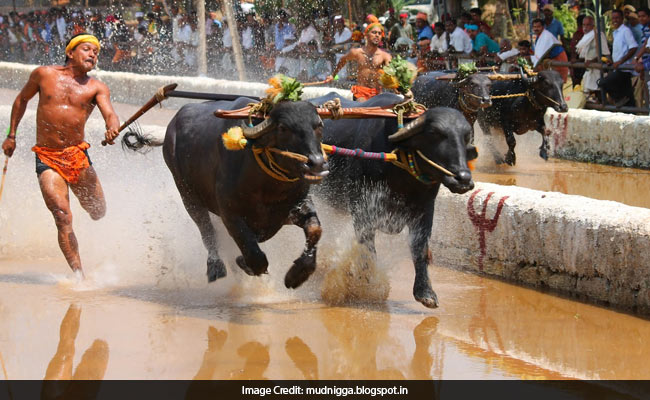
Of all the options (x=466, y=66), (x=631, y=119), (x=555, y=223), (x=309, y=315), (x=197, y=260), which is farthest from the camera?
(x=631, y=119)

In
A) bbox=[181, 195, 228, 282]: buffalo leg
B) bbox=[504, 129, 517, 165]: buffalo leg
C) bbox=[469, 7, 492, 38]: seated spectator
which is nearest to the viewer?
bbox=[181, 195, 228, 282]: buffalo leg

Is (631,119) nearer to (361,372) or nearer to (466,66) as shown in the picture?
(466,66)

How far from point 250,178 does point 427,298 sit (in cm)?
138

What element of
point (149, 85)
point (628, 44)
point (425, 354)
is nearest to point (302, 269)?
point (425, 354)

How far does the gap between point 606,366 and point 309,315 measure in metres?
1.91

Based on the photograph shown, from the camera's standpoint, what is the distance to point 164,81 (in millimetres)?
20219

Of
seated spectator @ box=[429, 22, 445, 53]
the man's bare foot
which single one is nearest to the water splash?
the man's bare foot

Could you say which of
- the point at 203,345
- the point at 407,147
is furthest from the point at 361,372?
the point at 407,147

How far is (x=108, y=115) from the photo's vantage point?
276 inches

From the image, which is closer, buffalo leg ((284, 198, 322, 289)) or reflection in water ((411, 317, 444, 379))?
reflection in water ((411, 317, 444, 379))

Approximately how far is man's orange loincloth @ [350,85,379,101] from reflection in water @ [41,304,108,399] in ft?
16.3

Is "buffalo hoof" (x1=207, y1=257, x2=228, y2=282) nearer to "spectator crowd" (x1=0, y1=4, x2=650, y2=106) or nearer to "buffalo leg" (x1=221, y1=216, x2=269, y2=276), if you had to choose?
"buffalo leg" (x1=221, y1=216, x2=269, y2=276)

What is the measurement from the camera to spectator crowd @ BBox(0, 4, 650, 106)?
13898mm

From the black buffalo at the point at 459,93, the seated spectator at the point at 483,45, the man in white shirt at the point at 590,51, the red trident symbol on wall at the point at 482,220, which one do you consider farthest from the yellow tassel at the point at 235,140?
the seated spectator at the point at 483,45
